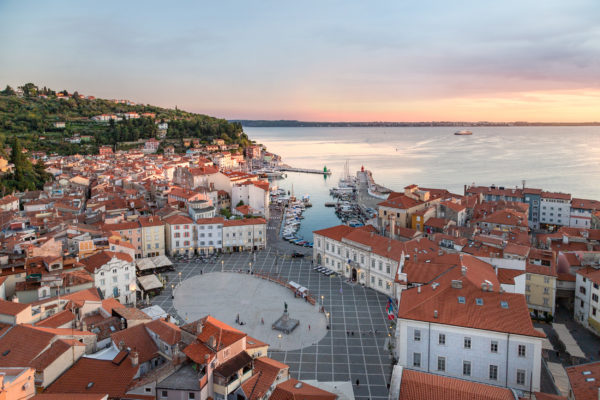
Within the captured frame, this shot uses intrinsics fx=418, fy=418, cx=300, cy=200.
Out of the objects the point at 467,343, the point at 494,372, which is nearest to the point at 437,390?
the point at 467,343

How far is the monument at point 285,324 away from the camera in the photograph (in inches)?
993

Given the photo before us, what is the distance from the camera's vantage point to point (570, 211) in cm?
5234

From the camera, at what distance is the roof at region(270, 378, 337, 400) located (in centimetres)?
1495

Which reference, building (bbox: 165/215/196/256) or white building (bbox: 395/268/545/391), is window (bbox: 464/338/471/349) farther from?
building (bbox: 165/215/196/256)

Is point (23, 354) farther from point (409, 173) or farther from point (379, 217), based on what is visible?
point (409, 173)

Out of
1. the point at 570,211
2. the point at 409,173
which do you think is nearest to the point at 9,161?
the point at 570,211

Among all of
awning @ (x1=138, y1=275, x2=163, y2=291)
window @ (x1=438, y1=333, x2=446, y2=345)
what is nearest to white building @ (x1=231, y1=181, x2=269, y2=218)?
awning @ (x1=138, y1=275, x2=163, y2=291)

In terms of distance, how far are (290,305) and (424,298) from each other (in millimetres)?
11475

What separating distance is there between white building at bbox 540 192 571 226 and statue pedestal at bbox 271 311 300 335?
140 feet

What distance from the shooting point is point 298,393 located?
49.5 feet

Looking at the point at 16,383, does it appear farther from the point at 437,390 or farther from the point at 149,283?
the point at 149,283

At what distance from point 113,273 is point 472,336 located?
2198cm

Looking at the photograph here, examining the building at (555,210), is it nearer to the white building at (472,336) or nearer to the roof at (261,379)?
the white building at (472,336)

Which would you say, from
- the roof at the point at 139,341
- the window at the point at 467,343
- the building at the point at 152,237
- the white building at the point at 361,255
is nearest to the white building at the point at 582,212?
A: the white building at the point at 361,255
